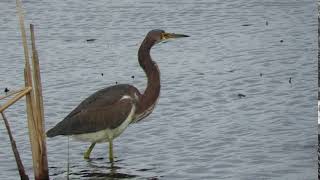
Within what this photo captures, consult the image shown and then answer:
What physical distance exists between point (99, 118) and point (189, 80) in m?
4.35

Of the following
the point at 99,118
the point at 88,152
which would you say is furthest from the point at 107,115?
the point at 88,152

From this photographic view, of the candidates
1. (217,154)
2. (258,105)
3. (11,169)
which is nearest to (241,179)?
(217,154)

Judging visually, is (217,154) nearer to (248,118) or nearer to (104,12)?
(248,118)

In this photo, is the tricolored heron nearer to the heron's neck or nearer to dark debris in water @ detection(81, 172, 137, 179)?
the heron's neck

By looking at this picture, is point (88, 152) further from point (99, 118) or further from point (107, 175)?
point (107, 175)

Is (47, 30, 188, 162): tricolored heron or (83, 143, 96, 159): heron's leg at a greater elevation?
(47, 30, 188, 162): tricolored heron

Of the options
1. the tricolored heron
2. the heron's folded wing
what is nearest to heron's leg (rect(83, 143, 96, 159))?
the tricolored heron

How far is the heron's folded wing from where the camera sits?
11.4 metres

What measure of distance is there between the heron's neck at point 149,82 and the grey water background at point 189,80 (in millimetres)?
612

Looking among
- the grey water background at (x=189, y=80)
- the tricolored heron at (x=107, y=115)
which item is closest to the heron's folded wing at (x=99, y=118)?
the tricolored heron at (x=107, y=115)

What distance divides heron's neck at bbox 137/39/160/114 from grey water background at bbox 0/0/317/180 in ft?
2.01

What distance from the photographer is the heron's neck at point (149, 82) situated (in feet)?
38.3

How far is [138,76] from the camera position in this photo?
16016mm

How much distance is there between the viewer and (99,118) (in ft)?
37.9
